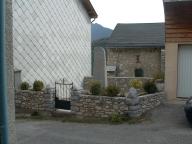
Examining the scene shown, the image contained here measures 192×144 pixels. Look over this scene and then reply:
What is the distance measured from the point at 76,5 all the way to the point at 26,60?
22.9ft

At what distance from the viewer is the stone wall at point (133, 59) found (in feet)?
104

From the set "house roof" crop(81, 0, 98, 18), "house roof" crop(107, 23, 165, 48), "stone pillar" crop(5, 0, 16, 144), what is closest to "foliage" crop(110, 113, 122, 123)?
"stone pillar" crop(5, 0, 16, 144)

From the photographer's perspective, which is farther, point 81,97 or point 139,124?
point 81,97

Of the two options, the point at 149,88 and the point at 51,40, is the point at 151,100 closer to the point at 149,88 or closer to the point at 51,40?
the point at 149,88

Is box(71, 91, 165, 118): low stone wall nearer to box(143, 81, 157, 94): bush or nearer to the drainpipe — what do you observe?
box(143, 81, 157, 94): bush

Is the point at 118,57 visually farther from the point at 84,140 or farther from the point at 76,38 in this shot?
the point at 84,140

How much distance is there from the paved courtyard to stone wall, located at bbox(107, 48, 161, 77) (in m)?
17.2

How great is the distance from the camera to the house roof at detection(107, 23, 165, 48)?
3247 centimetres

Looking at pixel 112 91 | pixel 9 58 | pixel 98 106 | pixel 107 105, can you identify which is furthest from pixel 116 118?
pixel 9 58

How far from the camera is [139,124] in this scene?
43.5 feet

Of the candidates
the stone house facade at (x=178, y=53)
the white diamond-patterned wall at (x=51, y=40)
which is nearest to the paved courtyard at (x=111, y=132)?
the stone house facade at (x=178, y=53)

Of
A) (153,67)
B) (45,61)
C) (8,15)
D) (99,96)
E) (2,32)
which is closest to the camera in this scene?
(2,32)

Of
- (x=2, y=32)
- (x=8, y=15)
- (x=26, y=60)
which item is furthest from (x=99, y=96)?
(x=2, y=32)

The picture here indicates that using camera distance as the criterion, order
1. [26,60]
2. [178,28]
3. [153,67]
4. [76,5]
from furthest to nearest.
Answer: [153,67] → [76,5] → [26,60] → [178,28]
